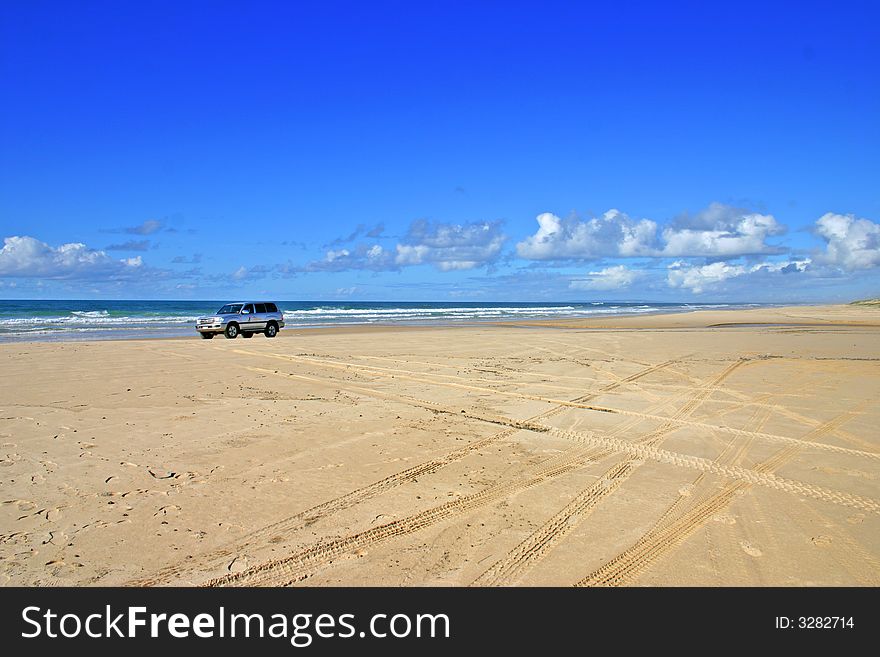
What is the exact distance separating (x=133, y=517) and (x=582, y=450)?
5055 mm

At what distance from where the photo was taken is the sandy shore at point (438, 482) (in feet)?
14.3

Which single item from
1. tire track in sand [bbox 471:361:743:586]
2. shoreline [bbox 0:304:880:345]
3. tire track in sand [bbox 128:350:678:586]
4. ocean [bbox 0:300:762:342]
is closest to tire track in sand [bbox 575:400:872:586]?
tire track in sand [bbox 471:361:743:586]

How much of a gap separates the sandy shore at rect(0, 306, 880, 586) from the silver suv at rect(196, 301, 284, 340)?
15.6 meters

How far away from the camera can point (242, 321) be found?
1180 inches

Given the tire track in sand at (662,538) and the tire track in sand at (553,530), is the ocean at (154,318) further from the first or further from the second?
the tire track in sand at (662,538)

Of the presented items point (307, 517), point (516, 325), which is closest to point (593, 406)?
A: point (307, 517)

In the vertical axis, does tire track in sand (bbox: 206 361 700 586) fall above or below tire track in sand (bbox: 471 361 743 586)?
above

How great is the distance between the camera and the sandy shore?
171 inches

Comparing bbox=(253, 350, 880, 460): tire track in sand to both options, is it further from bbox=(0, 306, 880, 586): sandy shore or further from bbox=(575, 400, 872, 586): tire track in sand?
bbox=(575, 400, 872, 586): tire track in sand

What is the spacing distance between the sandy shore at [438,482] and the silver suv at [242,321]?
15.6 m

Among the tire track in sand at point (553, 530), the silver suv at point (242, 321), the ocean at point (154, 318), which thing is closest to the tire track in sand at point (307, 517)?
the tire track in sand at point (553, 530)

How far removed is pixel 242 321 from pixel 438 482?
25731 mm
